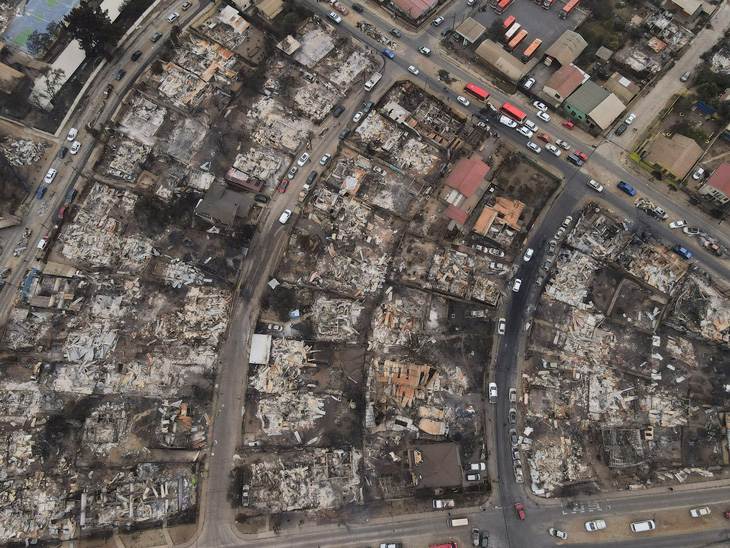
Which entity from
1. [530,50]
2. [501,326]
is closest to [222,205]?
[501,326]

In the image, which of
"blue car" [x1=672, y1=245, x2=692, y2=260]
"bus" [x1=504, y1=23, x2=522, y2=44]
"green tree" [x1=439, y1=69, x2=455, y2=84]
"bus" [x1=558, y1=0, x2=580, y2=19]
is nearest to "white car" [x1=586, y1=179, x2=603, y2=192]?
"blue car" [x1=672, y1=245, x2=692, y2=260]

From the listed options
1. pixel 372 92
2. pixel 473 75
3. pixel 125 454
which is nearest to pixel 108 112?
pixel 372 92

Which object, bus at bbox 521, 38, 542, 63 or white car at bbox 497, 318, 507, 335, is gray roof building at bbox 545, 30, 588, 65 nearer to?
bus at bbox 521, 38, 542, 63

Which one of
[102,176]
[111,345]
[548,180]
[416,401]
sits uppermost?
[102,176]

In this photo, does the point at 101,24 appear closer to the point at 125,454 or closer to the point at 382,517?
the point at 125,454

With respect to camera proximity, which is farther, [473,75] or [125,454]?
[473,75]

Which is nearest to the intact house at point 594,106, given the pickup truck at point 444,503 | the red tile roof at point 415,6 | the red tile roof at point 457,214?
the red tile roof at point 457,214
